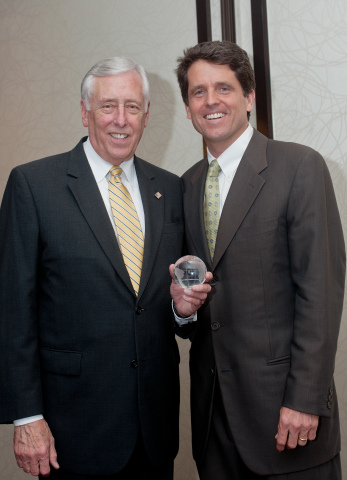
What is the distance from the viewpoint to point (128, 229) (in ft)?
6.04

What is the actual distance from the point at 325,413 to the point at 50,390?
87 cm

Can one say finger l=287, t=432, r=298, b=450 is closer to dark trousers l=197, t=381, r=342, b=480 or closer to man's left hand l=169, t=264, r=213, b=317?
dark trousers l=197, t=381, r=342, b=480

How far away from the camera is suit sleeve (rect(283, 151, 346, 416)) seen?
1601 mm

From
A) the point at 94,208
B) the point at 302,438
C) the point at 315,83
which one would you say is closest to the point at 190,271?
the point at 94,208

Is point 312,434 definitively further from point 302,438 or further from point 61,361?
point 61,361

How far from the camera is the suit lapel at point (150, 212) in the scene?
1.80m

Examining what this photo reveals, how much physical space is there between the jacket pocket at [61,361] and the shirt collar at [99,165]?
0.61 m

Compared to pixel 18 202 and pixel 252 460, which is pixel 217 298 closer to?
pixel 252 460

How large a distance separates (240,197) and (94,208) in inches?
19.1

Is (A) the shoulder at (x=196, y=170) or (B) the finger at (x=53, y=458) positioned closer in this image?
(B) the finger at (x=53, y=458)


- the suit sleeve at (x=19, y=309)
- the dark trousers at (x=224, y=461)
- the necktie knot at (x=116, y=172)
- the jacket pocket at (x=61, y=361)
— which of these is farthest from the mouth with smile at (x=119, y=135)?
the dark trousers at (x=224, y=461)

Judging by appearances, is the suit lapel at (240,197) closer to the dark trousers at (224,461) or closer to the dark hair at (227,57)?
the dark hair at (227,57)

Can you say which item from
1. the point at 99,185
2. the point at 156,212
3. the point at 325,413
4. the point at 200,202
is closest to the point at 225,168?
the point at 200,202

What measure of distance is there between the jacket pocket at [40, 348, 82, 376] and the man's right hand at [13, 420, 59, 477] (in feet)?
0.55
